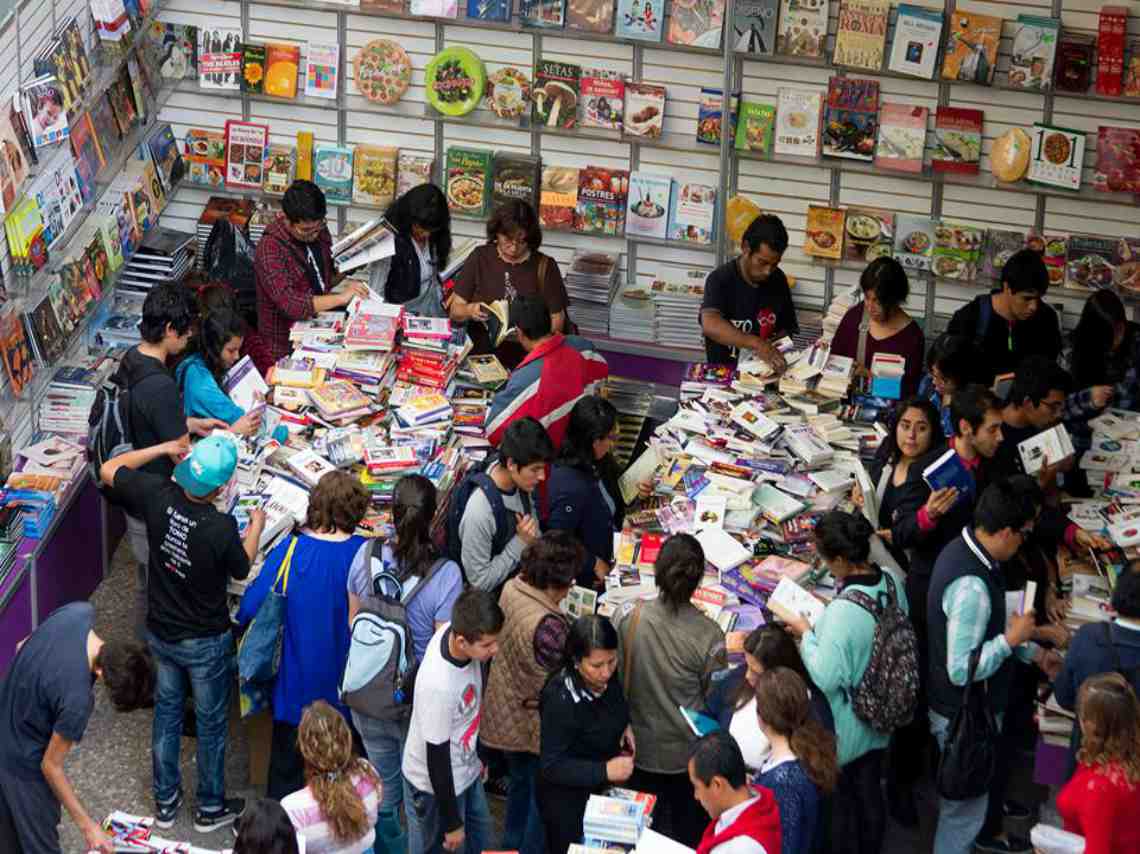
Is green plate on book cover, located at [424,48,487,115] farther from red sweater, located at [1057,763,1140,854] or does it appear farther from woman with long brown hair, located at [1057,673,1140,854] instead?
red sweater, located at [1057,763,1140,854]

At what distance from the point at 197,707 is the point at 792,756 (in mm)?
2917

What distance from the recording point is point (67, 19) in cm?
945

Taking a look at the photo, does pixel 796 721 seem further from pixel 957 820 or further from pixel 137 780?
pixel 137 780

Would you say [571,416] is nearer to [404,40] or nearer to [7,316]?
[7,316]

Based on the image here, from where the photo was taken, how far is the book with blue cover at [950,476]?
302 inches

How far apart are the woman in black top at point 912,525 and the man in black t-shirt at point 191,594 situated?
2.89m

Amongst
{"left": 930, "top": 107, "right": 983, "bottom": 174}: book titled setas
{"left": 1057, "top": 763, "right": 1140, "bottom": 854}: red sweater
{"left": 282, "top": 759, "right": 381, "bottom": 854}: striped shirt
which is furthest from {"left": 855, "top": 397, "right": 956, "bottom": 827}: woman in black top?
{"left": 930, "top": 107, "right": 983, "bottom": 174}: book titled setas

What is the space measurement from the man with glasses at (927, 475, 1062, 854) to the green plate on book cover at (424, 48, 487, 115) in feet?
16.2

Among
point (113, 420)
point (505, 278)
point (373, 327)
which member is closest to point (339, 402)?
point (373, 327)

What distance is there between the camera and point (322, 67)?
11.0 m

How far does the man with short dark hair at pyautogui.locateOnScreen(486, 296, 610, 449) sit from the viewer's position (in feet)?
28.0

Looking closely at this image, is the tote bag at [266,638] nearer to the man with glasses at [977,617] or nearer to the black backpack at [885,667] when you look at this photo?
the black backpack at [885,667]

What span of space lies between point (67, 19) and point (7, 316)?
72.5 inches

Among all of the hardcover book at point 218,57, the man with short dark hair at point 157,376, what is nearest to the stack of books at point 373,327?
the man with short dark hair at point 157,376
